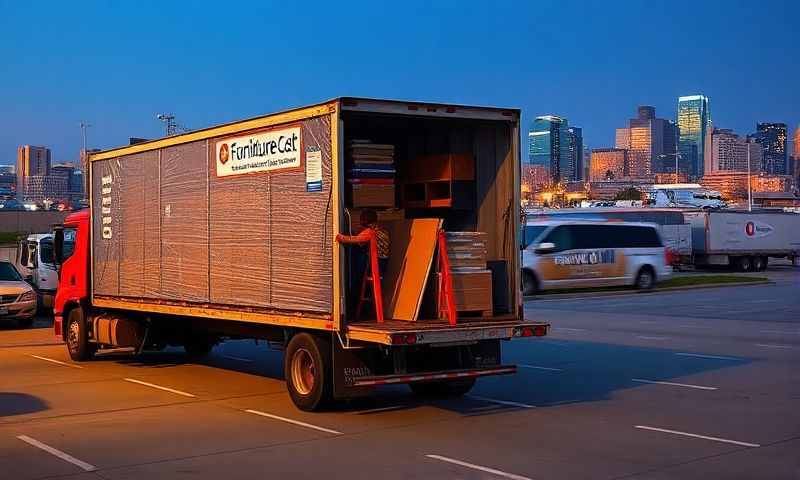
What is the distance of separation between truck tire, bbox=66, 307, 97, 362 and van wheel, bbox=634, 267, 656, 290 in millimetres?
22536

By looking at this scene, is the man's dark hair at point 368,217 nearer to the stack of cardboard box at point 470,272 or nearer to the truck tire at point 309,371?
the stack of cardboard box at point 470,272

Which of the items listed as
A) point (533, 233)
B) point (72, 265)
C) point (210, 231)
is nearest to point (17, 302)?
point (72, 265)

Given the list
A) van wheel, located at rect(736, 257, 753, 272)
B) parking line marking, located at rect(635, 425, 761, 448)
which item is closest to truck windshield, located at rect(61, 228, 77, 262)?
parking line marking, located at rect(635, 425, 761, 448)

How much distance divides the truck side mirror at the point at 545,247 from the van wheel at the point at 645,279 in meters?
4.06

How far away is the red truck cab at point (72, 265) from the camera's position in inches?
698

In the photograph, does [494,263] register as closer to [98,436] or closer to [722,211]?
[98,436]

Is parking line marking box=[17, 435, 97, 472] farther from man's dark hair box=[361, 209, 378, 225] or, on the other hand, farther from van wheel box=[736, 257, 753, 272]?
van wheel box=[736, 257, 753, 272]

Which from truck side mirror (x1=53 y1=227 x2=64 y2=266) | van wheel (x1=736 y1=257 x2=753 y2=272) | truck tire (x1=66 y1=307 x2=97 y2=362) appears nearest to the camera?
truck tire (x1=66 y1=307 x2=97 y2=362)

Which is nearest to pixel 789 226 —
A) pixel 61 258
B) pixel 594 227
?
pixel 594 227

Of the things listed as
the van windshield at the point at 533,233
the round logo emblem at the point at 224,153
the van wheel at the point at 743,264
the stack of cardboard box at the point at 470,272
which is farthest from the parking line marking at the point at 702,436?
the van wheel at the point at 743,264

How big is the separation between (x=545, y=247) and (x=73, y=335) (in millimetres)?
18624

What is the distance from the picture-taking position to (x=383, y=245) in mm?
12273

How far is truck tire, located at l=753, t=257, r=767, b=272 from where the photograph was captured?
54.3 metres

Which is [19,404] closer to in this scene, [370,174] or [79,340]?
[79,340]
